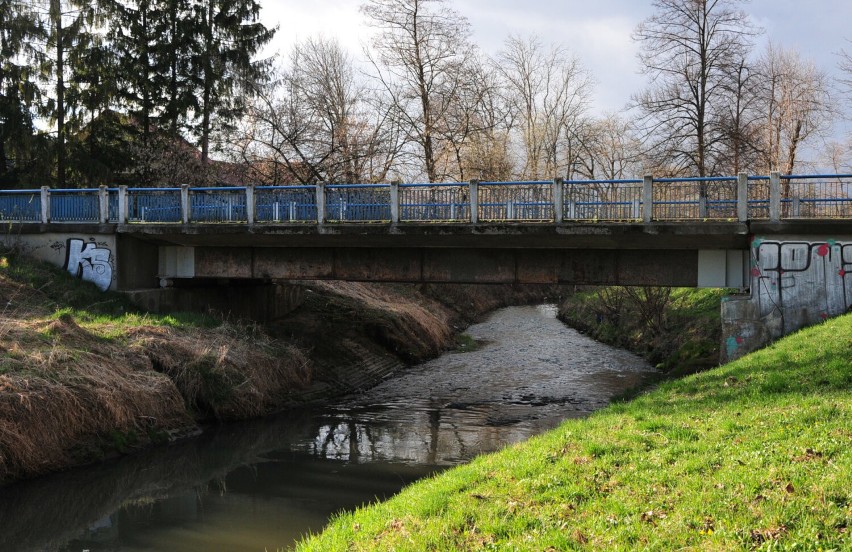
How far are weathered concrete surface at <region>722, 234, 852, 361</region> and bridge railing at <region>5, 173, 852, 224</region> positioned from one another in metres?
0.73

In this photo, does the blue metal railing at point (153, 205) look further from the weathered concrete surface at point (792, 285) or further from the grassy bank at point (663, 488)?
the weathered concrete surface at point (792, 285)

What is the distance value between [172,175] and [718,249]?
995 inches

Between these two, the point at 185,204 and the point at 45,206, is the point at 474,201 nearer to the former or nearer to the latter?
the point at 185,204

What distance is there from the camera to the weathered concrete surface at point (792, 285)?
1764 centimetres

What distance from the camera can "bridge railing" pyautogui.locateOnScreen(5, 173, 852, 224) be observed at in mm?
17812

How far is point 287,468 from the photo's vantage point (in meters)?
14.0

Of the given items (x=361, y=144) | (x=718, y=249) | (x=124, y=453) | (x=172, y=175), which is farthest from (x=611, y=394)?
(x=172, y=175)

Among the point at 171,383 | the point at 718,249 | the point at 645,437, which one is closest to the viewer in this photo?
the point at 645,437

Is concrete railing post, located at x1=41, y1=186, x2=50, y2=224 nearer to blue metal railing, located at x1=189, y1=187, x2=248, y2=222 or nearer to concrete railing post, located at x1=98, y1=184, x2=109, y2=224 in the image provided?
concrete railing post, located at x1=98, y1=184, x2=109, y2=224

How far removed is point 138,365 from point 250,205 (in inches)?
264

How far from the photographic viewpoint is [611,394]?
20.6 metres

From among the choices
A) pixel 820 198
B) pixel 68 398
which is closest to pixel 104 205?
pixel 68 398

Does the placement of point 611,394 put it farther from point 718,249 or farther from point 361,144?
point 361,144

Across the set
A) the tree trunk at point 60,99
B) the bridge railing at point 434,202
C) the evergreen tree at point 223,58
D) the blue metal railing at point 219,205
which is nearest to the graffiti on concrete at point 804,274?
the bridge railing at point 434,202
